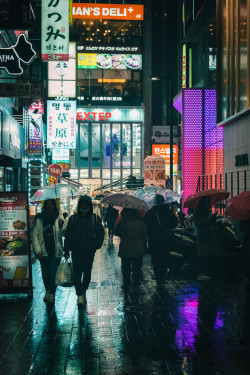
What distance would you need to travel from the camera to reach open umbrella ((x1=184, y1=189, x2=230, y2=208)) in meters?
11.4

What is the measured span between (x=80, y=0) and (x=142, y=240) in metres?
53.6

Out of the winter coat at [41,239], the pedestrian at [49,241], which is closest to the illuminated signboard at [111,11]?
the pedestrian at [49,241]

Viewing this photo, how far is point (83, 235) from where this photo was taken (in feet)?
28.5

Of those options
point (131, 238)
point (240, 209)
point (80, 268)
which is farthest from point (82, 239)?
point (240, 209)

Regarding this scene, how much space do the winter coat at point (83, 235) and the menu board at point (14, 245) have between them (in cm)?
116

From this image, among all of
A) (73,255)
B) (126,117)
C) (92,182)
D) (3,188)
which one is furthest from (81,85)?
(73,255)

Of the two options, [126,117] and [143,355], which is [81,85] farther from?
[143,355]

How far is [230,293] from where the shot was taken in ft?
32.7

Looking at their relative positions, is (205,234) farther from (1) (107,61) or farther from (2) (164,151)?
(1) (107,61)

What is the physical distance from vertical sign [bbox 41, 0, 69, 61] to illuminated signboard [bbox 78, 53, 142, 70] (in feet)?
118

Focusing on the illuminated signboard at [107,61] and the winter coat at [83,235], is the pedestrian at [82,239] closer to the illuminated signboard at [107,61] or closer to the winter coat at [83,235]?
the winter coat at [83,235]

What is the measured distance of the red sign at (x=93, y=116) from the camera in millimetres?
50156

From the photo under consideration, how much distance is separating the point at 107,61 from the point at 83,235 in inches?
1862

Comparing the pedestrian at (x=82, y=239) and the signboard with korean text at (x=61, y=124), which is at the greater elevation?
the signboard with korean text at (x=61, y=124)
